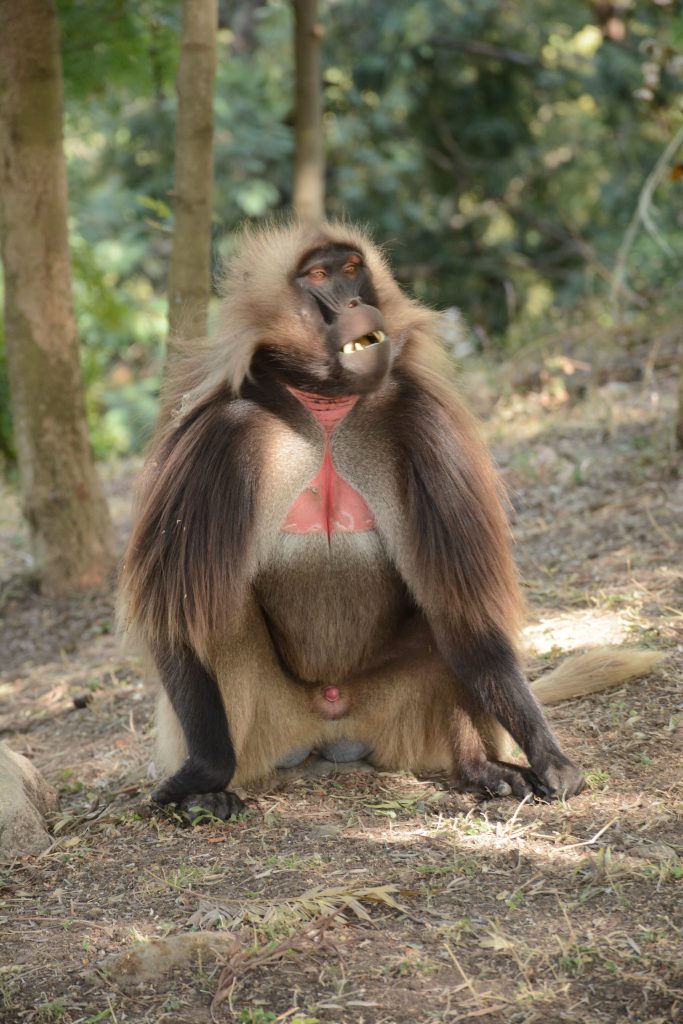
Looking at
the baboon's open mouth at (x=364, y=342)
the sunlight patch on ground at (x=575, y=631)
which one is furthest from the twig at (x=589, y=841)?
the baboon's open mouth at (x=364, y=342)

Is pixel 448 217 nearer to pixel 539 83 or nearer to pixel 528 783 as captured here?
pixel 539 83

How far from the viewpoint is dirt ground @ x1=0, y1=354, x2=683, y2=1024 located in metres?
2.51

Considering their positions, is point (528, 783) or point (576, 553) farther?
point (576, 553)

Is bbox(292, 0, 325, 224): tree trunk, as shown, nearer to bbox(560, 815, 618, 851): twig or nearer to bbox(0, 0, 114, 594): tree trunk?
bbox(0, 0, 114, 594): tree trunk

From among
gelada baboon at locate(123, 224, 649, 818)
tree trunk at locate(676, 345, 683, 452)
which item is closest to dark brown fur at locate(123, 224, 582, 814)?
gelada baboon at locate(123, 224, 649, 818)

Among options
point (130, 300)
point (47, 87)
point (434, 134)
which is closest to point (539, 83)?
point (434, 134)

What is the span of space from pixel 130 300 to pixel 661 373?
14.8ft

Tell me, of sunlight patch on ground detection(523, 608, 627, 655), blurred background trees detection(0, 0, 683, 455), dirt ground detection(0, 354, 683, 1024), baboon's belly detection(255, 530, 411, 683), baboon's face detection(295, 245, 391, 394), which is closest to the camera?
dirt ground detection(0, 354, 683, 1024)

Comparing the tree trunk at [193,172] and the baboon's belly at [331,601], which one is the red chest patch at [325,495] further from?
the tree trunk at [193,172]

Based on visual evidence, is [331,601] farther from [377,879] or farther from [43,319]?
[43,319]

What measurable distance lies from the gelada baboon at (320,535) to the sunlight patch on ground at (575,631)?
84cm

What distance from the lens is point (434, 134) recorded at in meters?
12.0

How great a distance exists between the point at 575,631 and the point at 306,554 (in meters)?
1.40

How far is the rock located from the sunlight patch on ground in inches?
69.4
